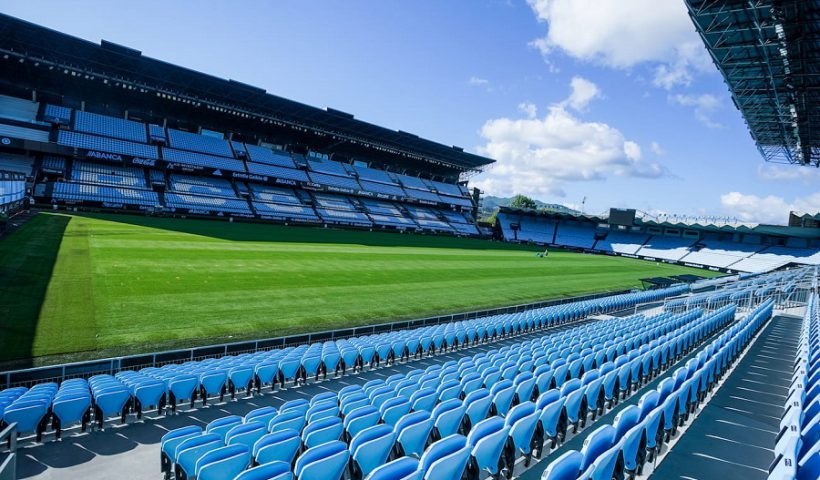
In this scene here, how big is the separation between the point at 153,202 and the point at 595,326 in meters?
44.0

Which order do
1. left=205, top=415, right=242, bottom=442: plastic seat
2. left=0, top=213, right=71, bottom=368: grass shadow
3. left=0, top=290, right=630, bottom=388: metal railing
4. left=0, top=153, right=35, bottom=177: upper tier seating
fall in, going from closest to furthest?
left=205, top=415, right=242, bottom=442: plastic seat, left=0, top=290, right=630, bottom=388: metal railing, left=0, top=213, right=71, bottom=368: grass shadow, left=0, top=153, right=35, bottom=177: upper tier seating

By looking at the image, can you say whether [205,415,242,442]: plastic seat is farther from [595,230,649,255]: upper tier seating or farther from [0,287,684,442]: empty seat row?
[595,230,649,255]: upper tier seating

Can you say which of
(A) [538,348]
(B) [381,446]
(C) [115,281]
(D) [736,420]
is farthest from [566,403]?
(C) [115,281]

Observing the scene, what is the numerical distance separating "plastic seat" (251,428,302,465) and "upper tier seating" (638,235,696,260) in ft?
230

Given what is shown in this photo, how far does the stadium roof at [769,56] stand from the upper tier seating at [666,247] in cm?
3623

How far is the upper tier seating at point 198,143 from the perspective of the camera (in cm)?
5088

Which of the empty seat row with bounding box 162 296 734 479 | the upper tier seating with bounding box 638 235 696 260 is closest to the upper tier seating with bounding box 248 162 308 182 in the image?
the empty seat row with bounding box 162 296 734 479

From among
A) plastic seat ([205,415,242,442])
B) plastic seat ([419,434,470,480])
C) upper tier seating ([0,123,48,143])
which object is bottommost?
plastic seat ([205,415,242,442])

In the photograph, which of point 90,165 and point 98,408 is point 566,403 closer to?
point 98,408

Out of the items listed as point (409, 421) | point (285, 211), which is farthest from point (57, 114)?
point (409, 421)

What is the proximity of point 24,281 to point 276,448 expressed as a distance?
17.2 meters

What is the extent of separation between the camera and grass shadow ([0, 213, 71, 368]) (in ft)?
36.9

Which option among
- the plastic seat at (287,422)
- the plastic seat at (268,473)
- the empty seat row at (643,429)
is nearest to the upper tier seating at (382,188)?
the empty seat row at (643,429)

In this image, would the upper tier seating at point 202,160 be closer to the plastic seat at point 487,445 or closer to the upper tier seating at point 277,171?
the upper tier seating at point 277,171
